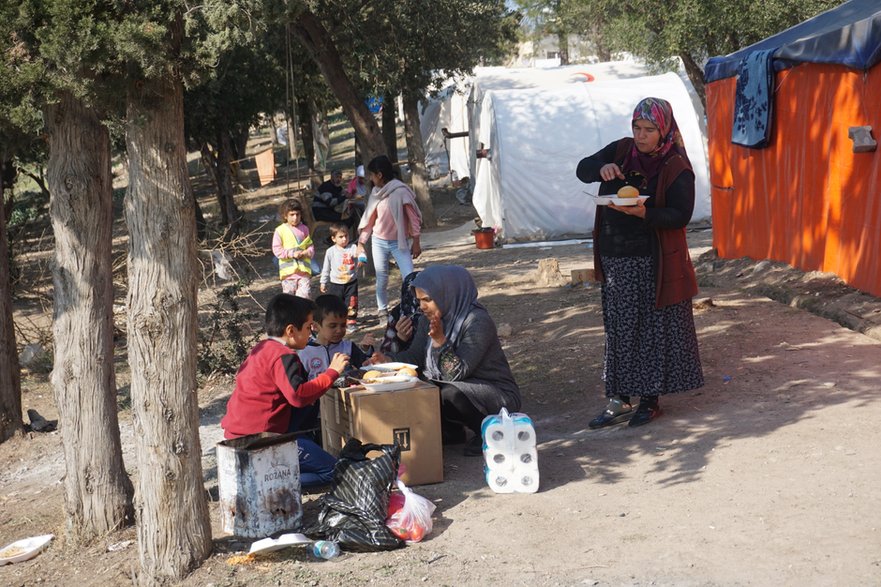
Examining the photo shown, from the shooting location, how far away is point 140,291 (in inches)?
182

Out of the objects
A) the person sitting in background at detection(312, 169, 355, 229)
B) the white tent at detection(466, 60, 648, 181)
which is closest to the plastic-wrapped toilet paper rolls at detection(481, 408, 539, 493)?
the person sitting in background at detection(312, 169, 355, 229)

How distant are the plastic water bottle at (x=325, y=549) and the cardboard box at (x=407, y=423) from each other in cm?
87

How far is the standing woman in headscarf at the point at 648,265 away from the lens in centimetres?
600

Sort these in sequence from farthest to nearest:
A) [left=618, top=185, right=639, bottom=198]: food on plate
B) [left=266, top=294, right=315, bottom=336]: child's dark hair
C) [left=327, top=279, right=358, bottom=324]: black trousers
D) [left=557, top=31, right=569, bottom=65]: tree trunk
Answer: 1. [left=557, top=31, right=569, bottom=65]: tree trunk
2. [left=327, top=279, right=358, bottom=324]: black trousers
3. [left=618, top=185, right=639, bottom=198]: food on plate
4. [left=266, top=294, right=315, bottom=336]: child's dark hair

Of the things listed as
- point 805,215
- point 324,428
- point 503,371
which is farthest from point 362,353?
point 805,215

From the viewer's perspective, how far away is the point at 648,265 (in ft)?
20.2

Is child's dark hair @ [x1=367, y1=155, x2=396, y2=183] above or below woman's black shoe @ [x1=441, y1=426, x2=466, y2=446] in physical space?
above

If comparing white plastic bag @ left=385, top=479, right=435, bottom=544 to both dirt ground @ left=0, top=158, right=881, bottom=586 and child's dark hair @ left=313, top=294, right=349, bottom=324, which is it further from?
child's dark hair @ left=313, top=294, right=349, bottom=324

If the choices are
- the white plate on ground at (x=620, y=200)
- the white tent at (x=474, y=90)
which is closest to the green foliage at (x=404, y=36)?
the white tent at (x=474, y=90)

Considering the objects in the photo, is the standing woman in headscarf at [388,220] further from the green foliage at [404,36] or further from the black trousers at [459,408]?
the black trousers at [459,408]

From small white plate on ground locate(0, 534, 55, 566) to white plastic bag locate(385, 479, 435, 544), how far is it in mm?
2149

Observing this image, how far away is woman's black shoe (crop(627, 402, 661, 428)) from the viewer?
6.38 m

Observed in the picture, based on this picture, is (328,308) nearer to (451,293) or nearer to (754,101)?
(451,293)

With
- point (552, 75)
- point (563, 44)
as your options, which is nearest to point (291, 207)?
point (552, 75)
